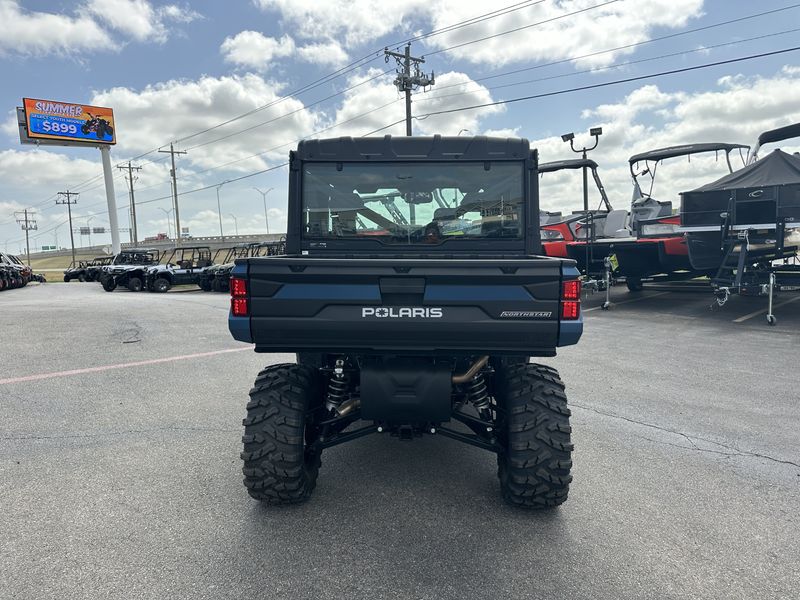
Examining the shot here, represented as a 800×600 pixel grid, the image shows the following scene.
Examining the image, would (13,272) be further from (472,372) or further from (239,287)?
(472,372)

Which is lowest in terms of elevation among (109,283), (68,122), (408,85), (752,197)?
(109,283)

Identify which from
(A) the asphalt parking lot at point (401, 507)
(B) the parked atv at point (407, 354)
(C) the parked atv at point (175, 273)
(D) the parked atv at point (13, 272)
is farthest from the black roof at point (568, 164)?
(D) the parked atv at point (13, 272)

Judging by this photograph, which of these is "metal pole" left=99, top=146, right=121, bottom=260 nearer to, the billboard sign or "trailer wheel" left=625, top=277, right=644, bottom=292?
the billboard sign

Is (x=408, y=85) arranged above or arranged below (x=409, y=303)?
above

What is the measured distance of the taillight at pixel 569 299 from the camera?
8.94 ft

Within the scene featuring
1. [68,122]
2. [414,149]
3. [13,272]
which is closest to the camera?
[414,149]

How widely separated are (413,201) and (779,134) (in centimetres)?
1122

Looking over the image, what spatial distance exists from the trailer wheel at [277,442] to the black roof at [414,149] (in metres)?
1.83

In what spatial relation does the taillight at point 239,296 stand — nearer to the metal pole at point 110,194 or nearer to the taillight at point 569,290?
the taillight at point 569,290

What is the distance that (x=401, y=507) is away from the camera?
10.2 feet

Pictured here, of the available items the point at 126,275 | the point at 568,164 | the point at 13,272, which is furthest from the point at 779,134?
the point at 13,272

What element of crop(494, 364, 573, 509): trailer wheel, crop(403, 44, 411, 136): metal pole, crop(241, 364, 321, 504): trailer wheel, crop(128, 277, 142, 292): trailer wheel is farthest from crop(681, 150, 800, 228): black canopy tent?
crop(128, 277, 142, 292): trailer wheel

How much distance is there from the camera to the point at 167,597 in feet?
7.60

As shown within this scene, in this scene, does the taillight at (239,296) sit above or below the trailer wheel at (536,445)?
above
